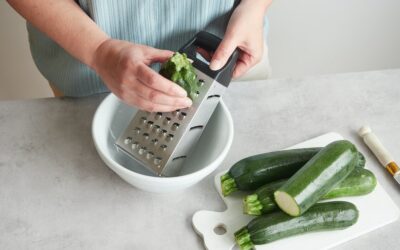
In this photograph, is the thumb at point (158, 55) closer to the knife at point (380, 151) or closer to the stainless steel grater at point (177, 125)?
the stainless steel grater at point (177, 125)

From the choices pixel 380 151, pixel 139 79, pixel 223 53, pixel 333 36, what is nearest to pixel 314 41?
pixel 333 36

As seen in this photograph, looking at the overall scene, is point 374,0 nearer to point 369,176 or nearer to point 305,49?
point 305,49

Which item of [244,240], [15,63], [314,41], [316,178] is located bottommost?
[15,63]

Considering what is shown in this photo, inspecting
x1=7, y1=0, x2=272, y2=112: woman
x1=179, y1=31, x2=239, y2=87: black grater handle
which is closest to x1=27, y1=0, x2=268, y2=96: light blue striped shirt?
x1=7, y1=0, x2=272, y2=112: woman

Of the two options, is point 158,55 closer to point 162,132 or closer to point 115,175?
point 162,132

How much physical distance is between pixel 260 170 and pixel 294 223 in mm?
110

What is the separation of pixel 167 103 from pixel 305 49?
1.18 metres

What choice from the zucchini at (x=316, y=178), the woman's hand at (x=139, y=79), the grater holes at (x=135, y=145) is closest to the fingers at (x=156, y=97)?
the woman's hand at (x=139, y=79)

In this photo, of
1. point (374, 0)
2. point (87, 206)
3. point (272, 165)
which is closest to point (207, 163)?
point (272, 165)

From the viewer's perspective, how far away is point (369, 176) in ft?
2.78

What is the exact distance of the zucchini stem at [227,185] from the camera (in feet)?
2.72

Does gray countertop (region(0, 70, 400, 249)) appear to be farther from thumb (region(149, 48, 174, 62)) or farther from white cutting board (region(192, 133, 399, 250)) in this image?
thumb (region(149, 48, 174, 62))

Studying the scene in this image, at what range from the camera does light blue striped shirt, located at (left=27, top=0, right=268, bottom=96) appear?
0.90 metres

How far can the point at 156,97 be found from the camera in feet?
2.43
